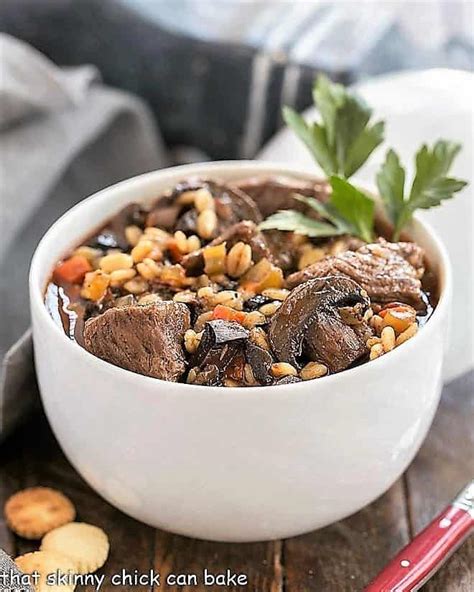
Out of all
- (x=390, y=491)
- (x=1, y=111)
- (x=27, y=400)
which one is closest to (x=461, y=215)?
(x=390, y=491)

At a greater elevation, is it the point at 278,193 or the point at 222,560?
the point at 278,193

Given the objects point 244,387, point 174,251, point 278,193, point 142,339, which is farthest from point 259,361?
point 278,193

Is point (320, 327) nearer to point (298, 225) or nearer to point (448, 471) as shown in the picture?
point (298, 225)

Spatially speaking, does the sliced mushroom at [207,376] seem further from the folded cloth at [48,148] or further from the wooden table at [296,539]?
the folded cloth at [48,148]

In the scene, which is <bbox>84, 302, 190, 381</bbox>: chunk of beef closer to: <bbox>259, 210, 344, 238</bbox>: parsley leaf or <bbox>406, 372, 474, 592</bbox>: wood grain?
<bbox>259, 210, 344, 238</bbox>: parsley leaf

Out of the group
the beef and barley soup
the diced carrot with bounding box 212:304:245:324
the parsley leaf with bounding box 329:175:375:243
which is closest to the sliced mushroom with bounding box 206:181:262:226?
the beef and barley soup

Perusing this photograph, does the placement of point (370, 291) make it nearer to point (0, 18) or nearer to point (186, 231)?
point (186, 231)
